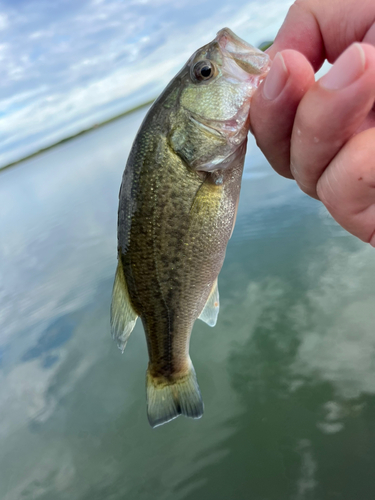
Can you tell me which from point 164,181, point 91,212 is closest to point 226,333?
point 164,181

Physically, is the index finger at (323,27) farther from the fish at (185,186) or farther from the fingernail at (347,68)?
the fingernail at (347,68)

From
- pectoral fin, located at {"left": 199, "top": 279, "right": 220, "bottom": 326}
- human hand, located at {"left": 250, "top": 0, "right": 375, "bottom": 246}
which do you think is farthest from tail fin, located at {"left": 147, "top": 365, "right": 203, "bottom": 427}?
human hand, located at {"left": 250, "top": 0, "right": 375, "bottom": 246}

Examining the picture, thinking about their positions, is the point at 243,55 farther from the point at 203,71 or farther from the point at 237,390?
the point at 237,390

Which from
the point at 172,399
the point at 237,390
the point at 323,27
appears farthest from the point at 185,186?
the point at 237,390

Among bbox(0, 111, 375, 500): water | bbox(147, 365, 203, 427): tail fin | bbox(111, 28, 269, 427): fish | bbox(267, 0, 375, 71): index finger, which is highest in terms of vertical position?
bbox(267, 0, 375, 71): index finger

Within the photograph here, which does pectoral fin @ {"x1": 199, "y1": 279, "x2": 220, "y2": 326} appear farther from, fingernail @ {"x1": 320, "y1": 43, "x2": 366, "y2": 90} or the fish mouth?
fingernail @ {"x1": 320, "y1": 43, "x2": 366, "y2": 90}
